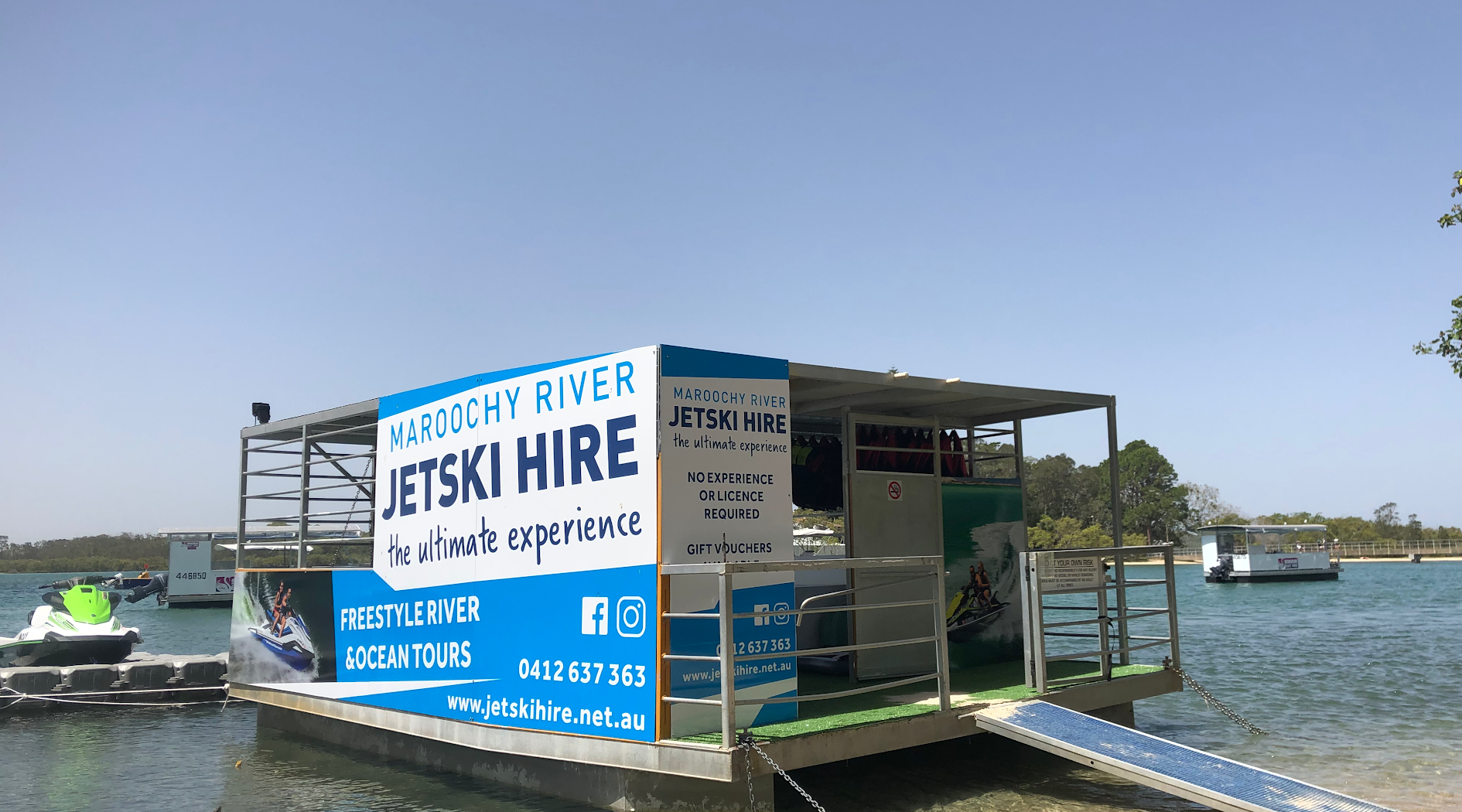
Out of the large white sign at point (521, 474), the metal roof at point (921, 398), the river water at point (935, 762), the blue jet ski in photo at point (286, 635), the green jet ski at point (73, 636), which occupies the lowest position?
the river water at point (935, 762)

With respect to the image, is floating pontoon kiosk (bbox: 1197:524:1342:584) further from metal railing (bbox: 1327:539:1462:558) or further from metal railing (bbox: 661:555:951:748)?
metal railing (bbox: 661:555:951:748)

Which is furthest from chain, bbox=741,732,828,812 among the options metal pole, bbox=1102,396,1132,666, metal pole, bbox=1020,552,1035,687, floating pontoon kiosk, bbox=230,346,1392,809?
metal pole, bbox=1102,396,1132,666

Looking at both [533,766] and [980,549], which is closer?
[533,766]

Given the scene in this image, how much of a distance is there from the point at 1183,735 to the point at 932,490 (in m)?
4.74

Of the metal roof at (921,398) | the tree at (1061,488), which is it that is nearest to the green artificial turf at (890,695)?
the metal roof at (921,398)

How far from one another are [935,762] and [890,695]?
3.15ft

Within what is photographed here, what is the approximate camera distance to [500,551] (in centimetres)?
856

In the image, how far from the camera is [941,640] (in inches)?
310

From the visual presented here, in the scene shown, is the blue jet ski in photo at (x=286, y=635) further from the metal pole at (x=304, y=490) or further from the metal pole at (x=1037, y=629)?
the metal pole at (x=1037, y=629)

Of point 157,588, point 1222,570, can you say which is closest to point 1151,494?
point 1222,570

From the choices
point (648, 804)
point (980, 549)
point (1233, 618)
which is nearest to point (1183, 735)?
point (980, 549)

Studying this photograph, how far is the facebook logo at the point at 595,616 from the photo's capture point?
752cm

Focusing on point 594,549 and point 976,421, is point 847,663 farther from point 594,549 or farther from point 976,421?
point 594,549

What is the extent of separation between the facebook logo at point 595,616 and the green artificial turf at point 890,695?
100 centimetres
